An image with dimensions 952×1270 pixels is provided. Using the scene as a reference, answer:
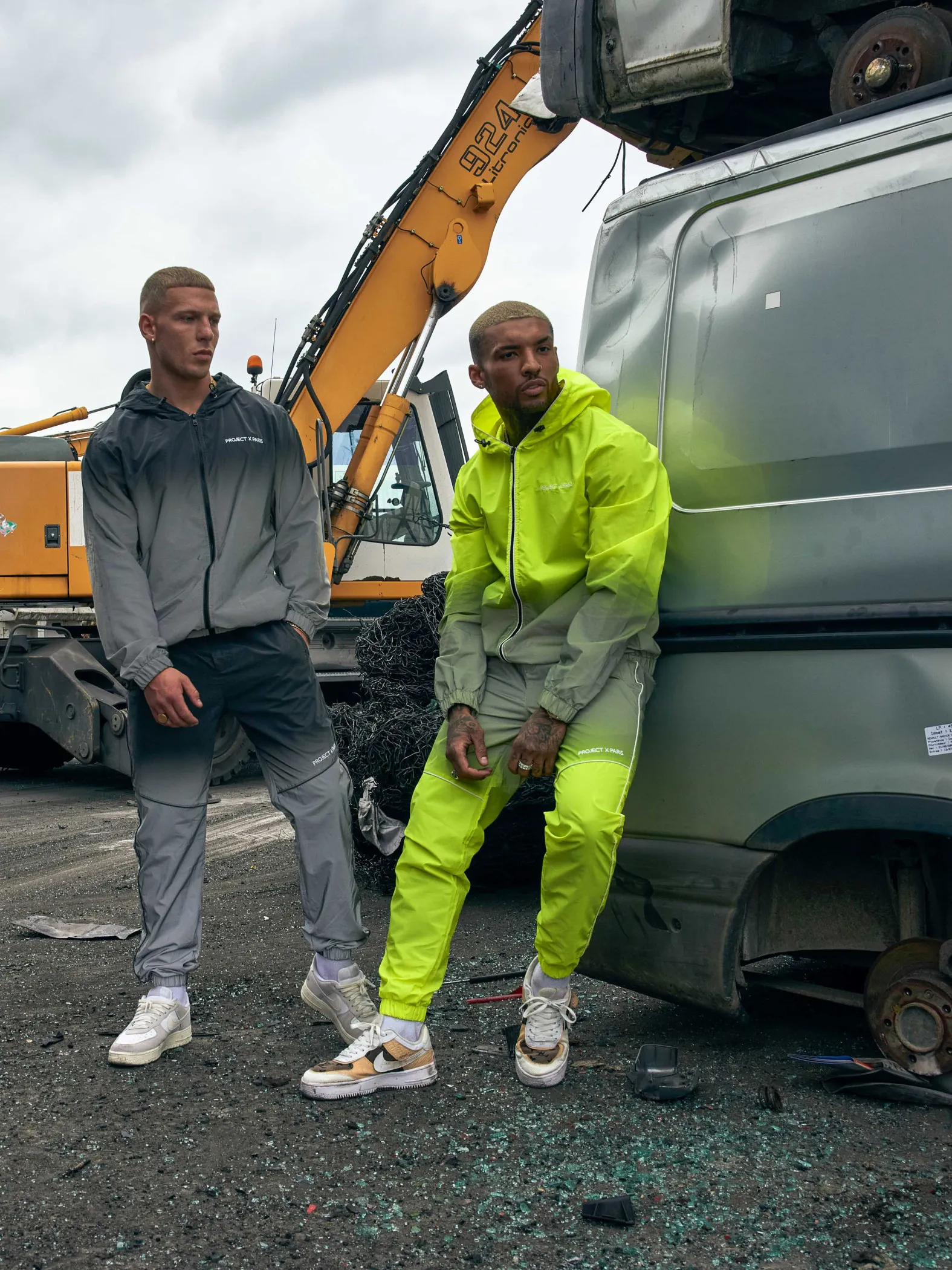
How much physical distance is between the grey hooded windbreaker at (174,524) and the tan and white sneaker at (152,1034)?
2.76 feet

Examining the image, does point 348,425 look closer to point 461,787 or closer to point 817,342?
A: point 461,787

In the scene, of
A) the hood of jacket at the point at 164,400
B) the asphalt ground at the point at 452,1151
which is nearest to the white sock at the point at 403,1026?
the asphalt ground at the point at 452,1151

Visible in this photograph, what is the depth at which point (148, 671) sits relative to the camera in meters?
3.11

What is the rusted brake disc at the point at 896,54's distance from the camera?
107 inches

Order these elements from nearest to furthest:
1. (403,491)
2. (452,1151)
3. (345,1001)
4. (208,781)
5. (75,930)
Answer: (452,1151) → (345,1001) → (208,781) → (75,930) → (403,491)

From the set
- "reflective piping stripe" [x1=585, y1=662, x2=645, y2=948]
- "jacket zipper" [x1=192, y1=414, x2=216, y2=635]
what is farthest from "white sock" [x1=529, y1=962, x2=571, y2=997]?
"jacket zipper" [x1=192, y1=414, x2=216, y2=635]

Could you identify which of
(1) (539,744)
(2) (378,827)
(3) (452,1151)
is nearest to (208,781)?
(1) (539,744)

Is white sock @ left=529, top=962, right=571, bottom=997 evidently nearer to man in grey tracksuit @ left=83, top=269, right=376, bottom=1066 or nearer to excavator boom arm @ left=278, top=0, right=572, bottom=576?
man in grey tracksuit @ left=83, top=269, right=376, bottom=1066

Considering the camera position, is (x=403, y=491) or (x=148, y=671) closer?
(x=148, y=671)

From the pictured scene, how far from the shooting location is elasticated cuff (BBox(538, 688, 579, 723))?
2814 mm

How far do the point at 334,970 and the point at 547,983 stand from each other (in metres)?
0.64

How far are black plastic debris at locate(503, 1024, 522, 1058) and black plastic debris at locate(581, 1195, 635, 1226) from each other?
83cm

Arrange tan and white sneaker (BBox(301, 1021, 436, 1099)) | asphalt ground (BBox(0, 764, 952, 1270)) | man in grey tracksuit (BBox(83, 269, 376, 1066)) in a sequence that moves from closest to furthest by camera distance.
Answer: asphalt ground (BBox(0, 764, 952, 1270)) → tan and white sneaker (BBox(301, 1021, 436, 1099)) → man in grey tracksuit (BBox(83, 269, 376, 1066))

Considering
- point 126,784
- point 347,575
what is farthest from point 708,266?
point 126,784
